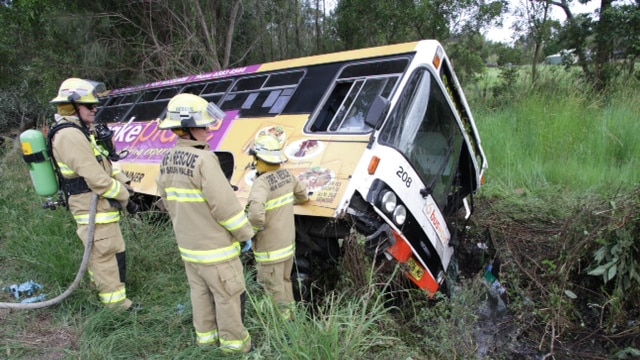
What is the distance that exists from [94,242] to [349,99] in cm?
227

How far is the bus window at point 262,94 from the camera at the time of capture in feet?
13.5

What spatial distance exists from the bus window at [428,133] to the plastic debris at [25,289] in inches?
121

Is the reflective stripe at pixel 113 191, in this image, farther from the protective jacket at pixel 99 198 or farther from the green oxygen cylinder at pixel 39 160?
the green oxygen cylinder at pixel 39 160

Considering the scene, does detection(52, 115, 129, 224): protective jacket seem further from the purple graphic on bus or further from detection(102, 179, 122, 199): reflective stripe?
the purple graphic on bus

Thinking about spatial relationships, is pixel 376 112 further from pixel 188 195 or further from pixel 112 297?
pixel 112 297

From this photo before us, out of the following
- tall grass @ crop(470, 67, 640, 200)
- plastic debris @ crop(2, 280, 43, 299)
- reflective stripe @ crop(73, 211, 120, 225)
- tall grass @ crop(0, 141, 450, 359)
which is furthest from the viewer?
tall grass @ crop(470, 67, 640, 200)

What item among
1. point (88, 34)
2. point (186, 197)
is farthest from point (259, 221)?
point (88, 34)

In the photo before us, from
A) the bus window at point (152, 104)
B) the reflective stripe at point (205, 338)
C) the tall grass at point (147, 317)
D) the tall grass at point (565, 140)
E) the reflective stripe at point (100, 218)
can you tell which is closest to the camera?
the tall grass at point (147, 317)

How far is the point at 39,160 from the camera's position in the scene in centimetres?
323

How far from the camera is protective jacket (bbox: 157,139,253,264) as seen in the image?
2457mm

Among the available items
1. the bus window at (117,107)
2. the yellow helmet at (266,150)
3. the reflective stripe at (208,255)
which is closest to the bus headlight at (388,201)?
the yellow helmet at (266,150)

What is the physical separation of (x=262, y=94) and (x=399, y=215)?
6.75 feet

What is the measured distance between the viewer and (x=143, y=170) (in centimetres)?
486

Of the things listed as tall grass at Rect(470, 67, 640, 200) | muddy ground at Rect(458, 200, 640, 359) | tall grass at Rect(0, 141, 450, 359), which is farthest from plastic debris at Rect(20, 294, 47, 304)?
tall grass at Rect(470, 67, 640, 200)
